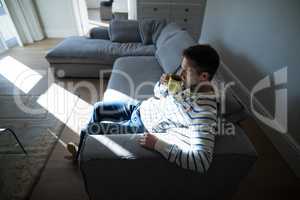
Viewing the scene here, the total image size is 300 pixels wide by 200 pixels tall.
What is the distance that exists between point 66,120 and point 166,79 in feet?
4.12

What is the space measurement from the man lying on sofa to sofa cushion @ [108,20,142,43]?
1723mm

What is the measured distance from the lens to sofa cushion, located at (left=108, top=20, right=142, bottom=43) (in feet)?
Answer: 8.73

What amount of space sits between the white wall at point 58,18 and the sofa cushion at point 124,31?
6.39ft

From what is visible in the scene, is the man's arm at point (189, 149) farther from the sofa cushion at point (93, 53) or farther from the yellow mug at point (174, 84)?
the sofa cushion at point (93, 53)

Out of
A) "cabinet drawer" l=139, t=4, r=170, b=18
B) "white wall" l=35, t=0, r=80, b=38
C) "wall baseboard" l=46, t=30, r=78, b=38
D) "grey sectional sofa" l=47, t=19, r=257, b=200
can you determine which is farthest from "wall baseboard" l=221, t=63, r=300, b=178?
"wall baseboard" l=46, t=30, r=78, b=38

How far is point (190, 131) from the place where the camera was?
851 mm

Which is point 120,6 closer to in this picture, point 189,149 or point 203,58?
point 203,58

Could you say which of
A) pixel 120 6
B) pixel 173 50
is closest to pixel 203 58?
pixel 173 50

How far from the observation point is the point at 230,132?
0.95 meters

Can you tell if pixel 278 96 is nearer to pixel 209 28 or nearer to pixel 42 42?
pixel 209 28

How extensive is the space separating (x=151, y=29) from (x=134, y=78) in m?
1.01

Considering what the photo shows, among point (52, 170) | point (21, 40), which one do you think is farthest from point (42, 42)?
point (52, 170)

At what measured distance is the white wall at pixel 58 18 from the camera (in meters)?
3.95

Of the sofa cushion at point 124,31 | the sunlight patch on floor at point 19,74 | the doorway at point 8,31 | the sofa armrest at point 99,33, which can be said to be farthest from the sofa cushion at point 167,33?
the doorway at point 8,31
